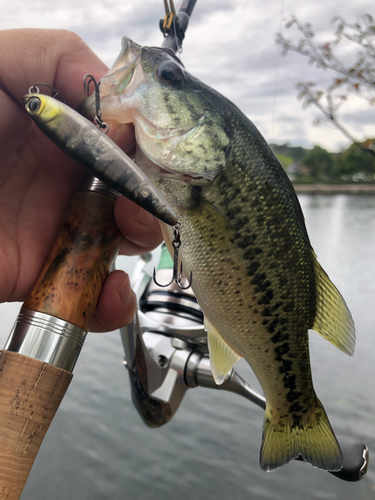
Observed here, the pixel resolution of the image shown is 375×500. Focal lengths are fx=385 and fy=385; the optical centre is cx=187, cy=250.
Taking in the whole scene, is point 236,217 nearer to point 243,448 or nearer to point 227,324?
point 227,324

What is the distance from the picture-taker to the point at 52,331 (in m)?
0.68

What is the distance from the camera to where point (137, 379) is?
1.40m

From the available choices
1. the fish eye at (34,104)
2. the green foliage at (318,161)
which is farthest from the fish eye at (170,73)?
the green foliage at (318,161)

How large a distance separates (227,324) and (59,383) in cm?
34

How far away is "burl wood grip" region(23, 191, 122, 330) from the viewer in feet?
2.32

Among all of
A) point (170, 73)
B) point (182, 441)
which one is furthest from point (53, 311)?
point (182, 441)

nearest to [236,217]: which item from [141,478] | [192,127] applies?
[192,127]

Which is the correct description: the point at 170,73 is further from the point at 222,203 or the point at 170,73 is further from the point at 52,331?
the point at 52,331

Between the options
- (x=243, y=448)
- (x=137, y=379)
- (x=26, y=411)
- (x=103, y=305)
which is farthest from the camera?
(x=243, y=448)

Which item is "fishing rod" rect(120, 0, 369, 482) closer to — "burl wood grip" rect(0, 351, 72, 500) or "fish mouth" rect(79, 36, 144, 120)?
"fish mouth" rect(79, 36, 144, 120)

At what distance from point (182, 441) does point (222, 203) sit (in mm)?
1859

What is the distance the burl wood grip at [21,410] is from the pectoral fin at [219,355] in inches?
12.5

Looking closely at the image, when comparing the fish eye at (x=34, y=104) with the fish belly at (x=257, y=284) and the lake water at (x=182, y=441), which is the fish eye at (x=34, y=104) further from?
the lake water at (x=182, y=441)

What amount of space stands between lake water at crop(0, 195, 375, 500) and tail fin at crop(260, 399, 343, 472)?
1.23 m
